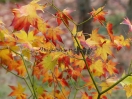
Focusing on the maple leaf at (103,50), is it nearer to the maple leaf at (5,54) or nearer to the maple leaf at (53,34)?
the maple leaf at (53,34)

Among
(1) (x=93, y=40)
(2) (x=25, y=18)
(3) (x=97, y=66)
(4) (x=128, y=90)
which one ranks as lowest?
(4) (x=128, y=90)

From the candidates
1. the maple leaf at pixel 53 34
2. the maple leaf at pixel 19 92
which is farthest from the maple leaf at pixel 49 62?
the maple leaf at pixel 19 92

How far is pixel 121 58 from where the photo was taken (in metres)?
6.40

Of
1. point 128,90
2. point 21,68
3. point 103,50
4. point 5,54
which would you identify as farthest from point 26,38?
point 128,90

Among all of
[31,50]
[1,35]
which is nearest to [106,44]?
[31,50]

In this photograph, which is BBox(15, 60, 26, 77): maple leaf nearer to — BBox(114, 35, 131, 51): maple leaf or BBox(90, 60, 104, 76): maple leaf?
BBox(90, 60, 104, 76): maple leaf

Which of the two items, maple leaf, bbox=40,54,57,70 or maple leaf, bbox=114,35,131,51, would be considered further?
maple leaf, bbox=114,35,131,51

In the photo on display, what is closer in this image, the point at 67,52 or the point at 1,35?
the point at 1,35

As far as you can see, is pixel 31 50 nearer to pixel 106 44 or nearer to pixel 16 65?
pixel 16 65

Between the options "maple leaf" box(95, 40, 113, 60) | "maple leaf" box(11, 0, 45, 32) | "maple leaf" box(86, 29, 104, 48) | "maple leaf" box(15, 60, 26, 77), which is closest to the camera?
"maple leaf" box(11, 0, 45, 32)

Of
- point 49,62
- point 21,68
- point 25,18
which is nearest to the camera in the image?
point 25,18

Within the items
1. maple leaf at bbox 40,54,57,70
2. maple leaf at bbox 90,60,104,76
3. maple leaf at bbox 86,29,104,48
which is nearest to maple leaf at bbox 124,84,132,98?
maple leaf at bbox 90,60,104,76

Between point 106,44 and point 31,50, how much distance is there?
1.05 feet

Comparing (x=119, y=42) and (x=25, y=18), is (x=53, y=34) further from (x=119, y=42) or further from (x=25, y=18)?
(x=119, y=42)
